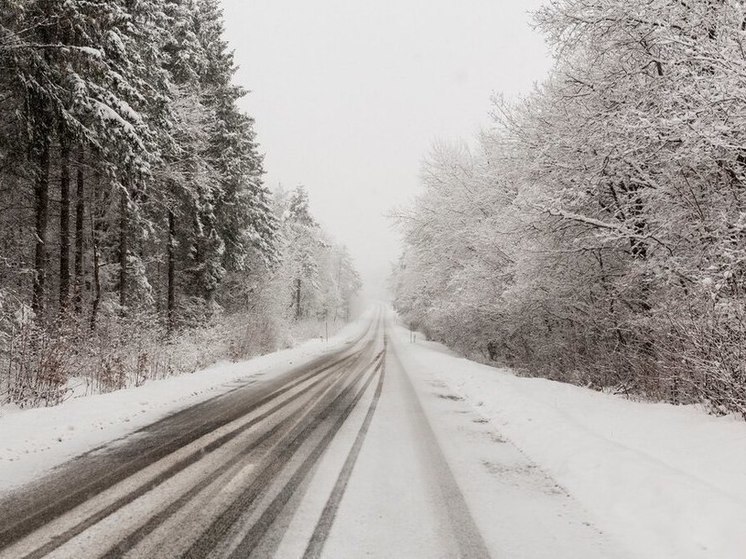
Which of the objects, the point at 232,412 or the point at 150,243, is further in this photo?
the point at 150,243

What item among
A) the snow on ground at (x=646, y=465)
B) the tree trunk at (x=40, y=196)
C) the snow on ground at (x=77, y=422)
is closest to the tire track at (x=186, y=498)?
the snow on ground at (x=77, y=422)

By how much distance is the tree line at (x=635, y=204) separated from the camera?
625cm

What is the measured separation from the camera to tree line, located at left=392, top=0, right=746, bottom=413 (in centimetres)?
625

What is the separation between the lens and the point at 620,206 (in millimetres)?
9922

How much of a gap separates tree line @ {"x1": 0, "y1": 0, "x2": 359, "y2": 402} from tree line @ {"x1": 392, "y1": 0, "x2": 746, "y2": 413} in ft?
32.4

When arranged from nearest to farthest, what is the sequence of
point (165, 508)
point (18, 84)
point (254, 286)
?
1. point (165, 508)
2. point (18, 84)
3. point (254, 286)

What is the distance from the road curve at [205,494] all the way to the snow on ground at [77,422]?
31 cm

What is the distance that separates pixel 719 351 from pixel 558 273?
6541 mm

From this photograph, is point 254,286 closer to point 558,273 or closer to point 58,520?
point 558,273

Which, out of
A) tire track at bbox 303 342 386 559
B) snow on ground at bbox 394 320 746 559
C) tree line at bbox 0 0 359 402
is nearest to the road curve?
tire track at bbox 303 342 386 559

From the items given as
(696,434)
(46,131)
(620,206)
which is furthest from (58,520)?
(620,206)

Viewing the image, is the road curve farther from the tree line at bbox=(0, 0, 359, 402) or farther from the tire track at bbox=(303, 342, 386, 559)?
the tree line at bbox=(0, 0, 359, 402)

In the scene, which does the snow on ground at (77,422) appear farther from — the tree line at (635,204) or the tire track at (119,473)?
the tree line at (635,204)

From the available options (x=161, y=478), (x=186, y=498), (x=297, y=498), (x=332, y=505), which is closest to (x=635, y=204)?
(x=332, y=505)
